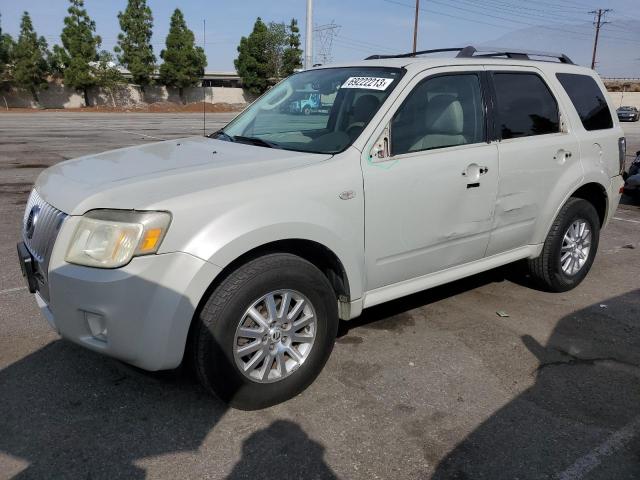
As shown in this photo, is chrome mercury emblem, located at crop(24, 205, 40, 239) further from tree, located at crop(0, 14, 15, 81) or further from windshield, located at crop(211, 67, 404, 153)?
tree, located at crop(0, 14, 15, 81)

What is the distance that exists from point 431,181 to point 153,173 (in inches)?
66.1

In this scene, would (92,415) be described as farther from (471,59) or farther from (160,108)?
(160,108)

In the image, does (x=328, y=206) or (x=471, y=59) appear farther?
(x=471, y=59)

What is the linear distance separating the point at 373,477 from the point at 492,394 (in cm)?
105

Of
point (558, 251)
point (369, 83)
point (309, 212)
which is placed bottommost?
point (558, 251)

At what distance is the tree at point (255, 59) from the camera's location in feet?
196

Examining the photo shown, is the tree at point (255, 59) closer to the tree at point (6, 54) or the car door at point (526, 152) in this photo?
the tree at point (6, 54)

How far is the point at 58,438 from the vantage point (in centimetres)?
275

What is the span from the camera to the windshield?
138 inches

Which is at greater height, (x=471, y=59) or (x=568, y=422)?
(x=471, y=59)

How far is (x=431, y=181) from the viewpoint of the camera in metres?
3.51

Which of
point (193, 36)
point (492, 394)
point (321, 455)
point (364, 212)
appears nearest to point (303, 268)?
point (364, 212)

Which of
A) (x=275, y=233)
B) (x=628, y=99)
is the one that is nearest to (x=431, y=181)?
(x=275, y=233)

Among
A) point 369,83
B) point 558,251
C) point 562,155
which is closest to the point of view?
point 369,83
